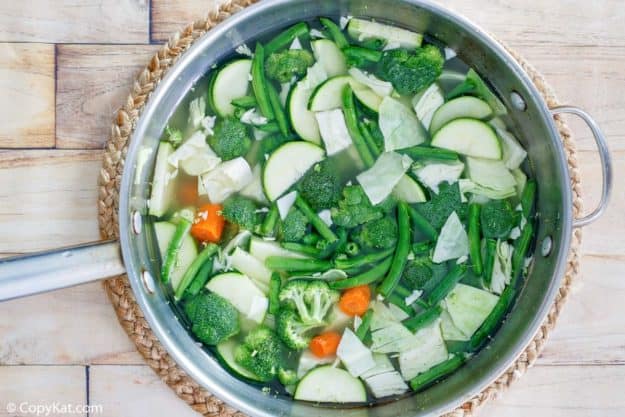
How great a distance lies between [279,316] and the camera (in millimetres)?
1915

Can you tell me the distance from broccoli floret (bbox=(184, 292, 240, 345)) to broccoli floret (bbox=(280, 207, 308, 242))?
24 cm

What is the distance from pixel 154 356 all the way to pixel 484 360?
2.84 ft

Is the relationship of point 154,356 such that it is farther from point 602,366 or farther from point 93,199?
point 602,366

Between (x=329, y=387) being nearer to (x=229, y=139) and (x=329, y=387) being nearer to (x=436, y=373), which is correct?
(x=436, y=373)

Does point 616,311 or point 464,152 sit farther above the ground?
point 464,152

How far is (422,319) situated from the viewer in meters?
1.94

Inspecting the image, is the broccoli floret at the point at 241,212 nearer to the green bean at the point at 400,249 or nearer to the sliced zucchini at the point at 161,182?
the sliced zucchini at the point at 161,182

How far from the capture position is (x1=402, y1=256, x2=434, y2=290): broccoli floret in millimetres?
Result: 1927

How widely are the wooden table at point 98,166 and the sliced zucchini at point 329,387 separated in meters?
0.34

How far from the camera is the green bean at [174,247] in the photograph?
1.90m

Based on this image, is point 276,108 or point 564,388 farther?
point 564,388

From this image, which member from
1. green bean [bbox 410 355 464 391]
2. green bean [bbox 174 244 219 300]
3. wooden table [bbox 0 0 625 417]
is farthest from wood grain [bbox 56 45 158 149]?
green bean [bbox 410 355 464 391]

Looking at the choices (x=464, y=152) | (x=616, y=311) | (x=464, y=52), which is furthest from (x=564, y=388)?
(x=464, y=52)

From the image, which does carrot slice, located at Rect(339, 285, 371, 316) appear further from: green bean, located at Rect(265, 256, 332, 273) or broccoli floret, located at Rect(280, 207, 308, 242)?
broccoli floret, located at Rect(280, 207, 308, 242)
